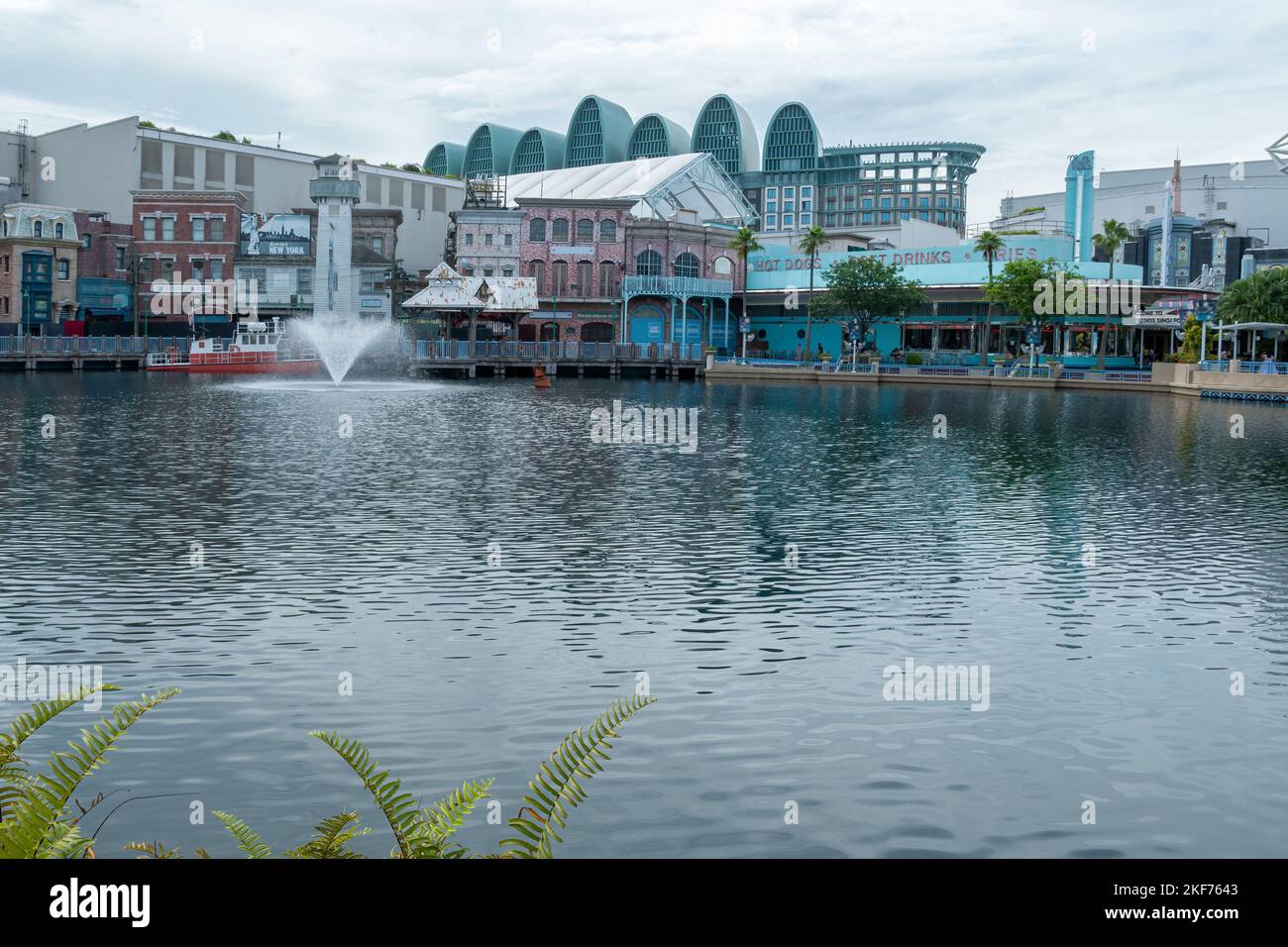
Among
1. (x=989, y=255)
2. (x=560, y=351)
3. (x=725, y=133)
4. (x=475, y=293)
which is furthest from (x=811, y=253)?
(x=725, y=133)

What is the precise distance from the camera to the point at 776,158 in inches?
7480

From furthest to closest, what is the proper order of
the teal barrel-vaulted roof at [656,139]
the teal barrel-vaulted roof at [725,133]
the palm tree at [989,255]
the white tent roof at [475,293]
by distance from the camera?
the teal barrel-vaulted roof at [725,133], the teal barrel-vaulted roof at [656,139], the white tent roof at [475,293], the palm tree at [989,255]

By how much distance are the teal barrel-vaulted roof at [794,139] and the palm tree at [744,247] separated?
8593cm

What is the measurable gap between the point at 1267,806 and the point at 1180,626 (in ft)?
20.6

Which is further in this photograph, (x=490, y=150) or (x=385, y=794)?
(x=490, y=150)

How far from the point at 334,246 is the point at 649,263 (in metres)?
23.7

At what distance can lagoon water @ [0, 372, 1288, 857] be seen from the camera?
1012 cm

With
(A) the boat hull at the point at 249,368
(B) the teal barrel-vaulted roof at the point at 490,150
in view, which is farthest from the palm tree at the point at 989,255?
(B) the teal barrel-vaulted roof at the point at 490,150

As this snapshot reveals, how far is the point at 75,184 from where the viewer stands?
98.2m

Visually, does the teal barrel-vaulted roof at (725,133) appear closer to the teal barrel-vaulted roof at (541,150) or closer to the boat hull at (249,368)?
the teal barrel-vaulted roof at (541,150)

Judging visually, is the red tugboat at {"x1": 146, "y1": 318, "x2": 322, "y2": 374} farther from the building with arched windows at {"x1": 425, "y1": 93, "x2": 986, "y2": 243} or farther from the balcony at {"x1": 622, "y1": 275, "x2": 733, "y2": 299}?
the building with arched windows at {"x1": 425, "y1": 93, "x2": 986, "y2": 243}

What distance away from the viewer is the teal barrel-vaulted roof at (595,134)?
163 m

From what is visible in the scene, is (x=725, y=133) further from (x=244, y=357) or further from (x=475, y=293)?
(x=244, y=357)
